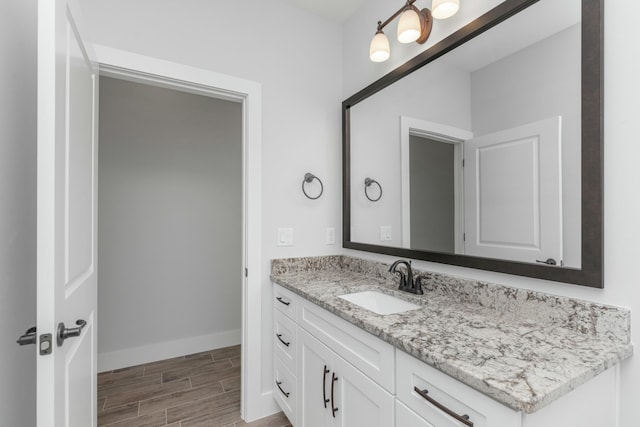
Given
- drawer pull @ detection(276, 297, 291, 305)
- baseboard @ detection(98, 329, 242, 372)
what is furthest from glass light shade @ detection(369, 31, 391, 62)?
baseboard @ detection(98, 329, 242, 372)

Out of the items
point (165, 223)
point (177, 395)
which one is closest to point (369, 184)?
point (165, 223)

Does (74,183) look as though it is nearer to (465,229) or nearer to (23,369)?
(23,369)

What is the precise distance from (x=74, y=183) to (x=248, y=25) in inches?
56.5

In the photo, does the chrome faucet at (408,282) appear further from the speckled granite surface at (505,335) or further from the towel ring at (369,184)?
the towel ring at (369,184)

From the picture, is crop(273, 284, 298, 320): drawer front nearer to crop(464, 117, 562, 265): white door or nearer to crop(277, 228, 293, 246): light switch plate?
crop(277, 228, 293, 246): light switch plate

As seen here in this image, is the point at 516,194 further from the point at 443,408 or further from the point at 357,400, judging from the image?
the point at 357,400

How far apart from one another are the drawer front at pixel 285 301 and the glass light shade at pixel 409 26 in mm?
1480

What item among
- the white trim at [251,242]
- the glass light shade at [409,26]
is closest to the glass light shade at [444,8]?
the glass light shade at [409,26]

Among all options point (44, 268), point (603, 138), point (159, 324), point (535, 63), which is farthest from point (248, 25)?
point (159, 324)

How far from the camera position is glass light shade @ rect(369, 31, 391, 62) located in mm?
1701

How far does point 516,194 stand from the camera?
1144 mm

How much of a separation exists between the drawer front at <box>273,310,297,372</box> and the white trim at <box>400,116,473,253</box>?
31.6 inches

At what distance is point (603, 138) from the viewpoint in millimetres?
917

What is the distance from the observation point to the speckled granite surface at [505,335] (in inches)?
27.3
